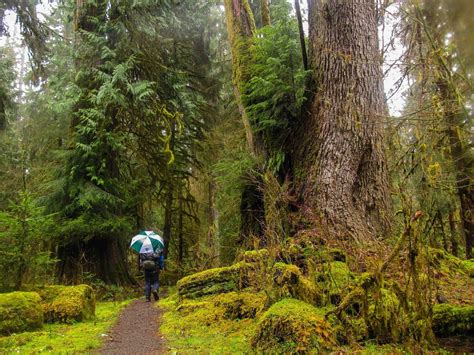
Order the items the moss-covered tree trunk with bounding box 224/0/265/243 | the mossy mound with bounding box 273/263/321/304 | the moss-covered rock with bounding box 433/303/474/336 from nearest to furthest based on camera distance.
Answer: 1. the moss-covered rock with bounding box 433/303/474/336
2. the mossy mound with bounding box 273/263/321/304
3. the moss-covered tree trunk with bounding box 224/0/265/243

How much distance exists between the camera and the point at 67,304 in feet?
24.1

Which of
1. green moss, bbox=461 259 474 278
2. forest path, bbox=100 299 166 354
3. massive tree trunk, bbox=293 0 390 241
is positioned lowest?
forest path, bbox=100 299 166 354

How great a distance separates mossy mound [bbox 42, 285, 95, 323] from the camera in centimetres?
720

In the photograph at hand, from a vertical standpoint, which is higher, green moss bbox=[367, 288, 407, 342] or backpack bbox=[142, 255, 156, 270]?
backpack bbox=[142, 255, 156, 270]

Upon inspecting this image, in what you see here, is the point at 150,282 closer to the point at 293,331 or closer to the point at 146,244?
the point at 146,244

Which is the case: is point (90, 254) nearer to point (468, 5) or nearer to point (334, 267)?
point (334, 267)

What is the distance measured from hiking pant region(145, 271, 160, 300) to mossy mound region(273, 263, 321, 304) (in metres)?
6.59

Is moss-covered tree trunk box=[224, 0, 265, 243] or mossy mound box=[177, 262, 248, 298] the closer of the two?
mossy mound box=[177, 262, 248, 298]

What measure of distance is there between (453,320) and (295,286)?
1.54 meters

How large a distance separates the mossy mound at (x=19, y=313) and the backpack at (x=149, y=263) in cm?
386

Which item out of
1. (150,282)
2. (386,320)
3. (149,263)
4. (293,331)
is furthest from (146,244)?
(386,320)

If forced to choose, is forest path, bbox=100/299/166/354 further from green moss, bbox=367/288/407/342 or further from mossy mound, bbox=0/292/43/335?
green moss, bbox=367/288/407/342

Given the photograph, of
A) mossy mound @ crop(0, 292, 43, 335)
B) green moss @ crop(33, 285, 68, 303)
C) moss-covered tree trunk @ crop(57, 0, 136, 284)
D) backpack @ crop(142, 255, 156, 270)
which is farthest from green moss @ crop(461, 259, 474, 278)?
moss-covered tree trunk @ crop(57, 0, 136, 284)

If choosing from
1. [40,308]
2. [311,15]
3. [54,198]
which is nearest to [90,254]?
[54,198]
